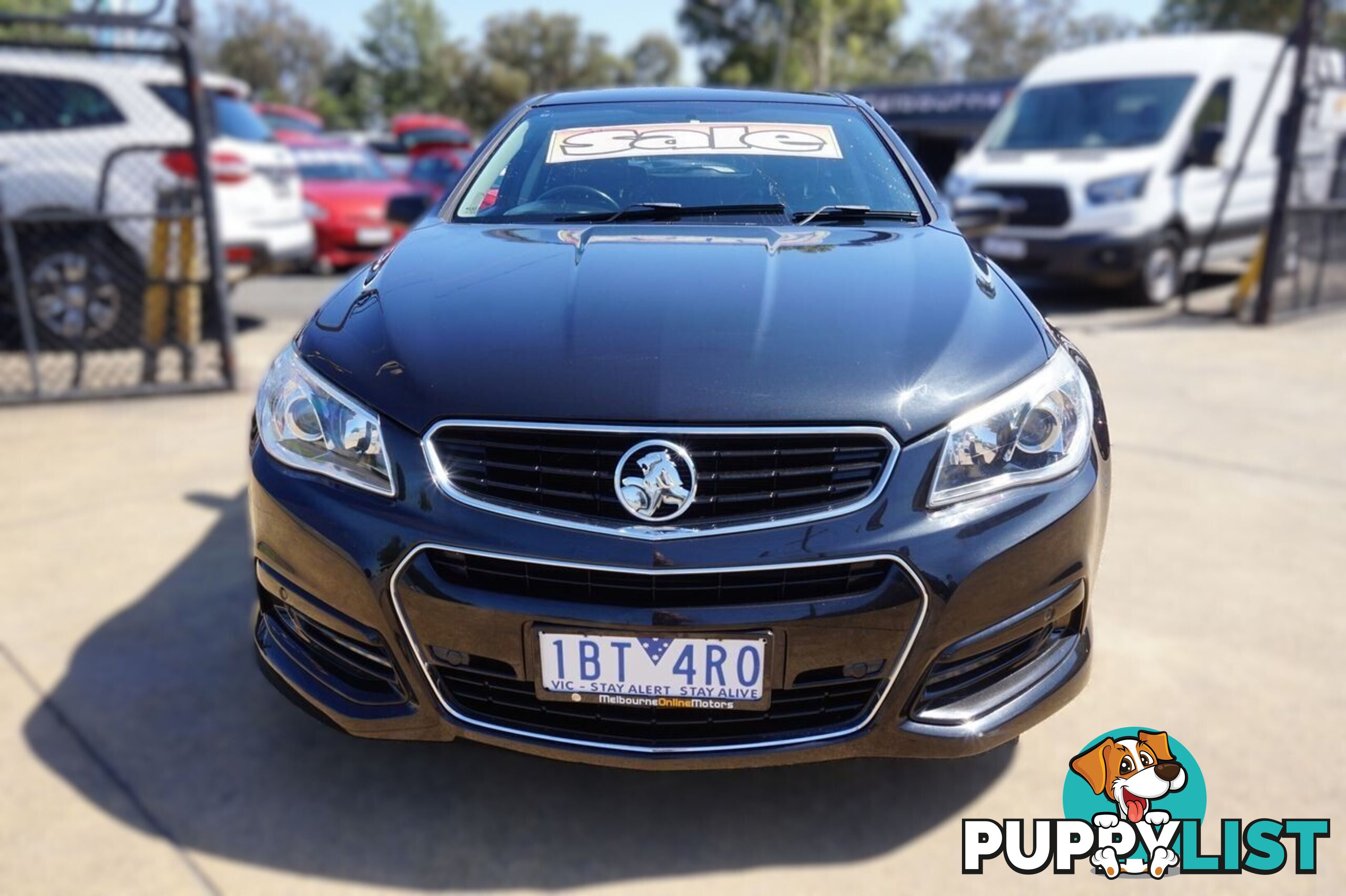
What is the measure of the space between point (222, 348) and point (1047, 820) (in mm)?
5071

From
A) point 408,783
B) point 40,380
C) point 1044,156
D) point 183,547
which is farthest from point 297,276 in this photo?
point 408,783

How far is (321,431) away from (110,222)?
5.07 meters

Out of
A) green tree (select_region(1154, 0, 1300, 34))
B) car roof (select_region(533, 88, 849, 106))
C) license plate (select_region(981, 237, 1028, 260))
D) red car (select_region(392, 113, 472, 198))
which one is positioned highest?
green tree (select_region(1154, 0, 1300, 34))

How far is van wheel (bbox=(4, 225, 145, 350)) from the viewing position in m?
6.31

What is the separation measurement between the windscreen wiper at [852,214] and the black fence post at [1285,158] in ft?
21.6

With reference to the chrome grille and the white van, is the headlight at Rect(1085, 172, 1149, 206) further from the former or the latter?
the chrome grille

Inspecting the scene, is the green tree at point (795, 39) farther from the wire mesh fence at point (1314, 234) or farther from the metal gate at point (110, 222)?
the metal gate at point (110, 222)

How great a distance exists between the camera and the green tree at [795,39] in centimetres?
4088

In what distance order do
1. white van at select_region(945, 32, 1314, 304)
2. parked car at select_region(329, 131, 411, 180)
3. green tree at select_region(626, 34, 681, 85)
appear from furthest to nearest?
green tree at select_region(626, 34, 681, 85), parked car at select_region(329, 131, 411, 180), white van at select_region(945, 32, 1314, 304)

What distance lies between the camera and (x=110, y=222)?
6219 millimetres

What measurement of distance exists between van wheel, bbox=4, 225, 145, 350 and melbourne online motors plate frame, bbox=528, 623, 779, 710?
5307 mm

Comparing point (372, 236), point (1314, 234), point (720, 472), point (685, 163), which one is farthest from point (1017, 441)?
point (372, 236)

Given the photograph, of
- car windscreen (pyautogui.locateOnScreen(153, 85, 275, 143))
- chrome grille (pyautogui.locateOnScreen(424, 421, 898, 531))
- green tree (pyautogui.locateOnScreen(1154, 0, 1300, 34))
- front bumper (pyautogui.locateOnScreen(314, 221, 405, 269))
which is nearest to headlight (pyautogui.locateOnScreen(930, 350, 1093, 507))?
chrome grille (pyautogui.locateOnScreen(424, 421, 898, 531))

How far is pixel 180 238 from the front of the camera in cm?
586
